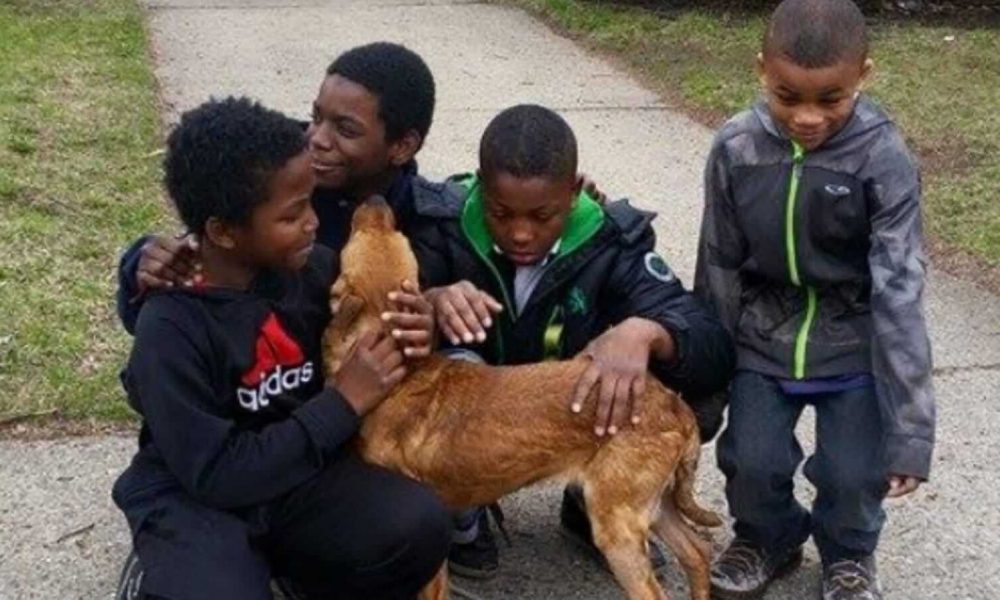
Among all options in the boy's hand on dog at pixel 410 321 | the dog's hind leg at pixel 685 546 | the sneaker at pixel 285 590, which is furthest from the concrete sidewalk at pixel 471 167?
the boy's hand on dog at pixel 410 321

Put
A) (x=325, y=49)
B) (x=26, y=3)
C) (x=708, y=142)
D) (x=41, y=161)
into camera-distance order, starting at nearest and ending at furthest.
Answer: (x=41, y=161) < (x=708, y=142) < (x=325, y=49) < (x=26, y=3)

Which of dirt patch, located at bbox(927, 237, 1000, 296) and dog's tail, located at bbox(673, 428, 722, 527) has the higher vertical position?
dog's tail, located at bbox(673, 428, 722, 527)

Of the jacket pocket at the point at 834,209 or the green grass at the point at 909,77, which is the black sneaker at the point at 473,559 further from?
the green grass at the point at 909,77

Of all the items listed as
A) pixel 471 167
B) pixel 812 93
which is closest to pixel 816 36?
pixel 812 93

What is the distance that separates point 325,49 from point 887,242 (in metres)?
8.06

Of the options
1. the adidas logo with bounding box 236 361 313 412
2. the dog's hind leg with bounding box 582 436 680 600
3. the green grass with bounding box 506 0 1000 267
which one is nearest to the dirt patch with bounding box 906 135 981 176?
the green grass with bounding box 506 0 1000 267

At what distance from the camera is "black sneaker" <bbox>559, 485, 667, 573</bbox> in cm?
397

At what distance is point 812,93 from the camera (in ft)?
11.4

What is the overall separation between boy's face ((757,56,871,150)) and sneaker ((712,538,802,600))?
1039mm

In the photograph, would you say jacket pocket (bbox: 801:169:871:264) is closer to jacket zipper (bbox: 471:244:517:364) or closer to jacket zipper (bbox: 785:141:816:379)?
jacket zipper (bbox: 785:141:816:379)

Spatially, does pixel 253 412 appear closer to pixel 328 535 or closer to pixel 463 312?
pixel 328 535

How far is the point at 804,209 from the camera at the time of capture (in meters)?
3.61

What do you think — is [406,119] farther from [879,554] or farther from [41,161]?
[41,161]

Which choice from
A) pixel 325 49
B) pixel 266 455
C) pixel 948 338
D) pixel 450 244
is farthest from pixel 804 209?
pixel 325 49
